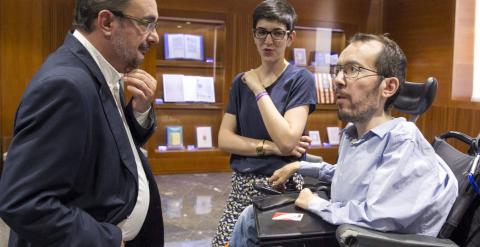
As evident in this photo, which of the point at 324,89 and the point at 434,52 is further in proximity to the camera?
the point at 324,89

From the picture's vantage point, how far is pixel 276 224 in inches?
54.1

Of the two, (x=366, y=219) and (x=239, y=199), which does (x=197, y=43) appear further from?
(x=366, y=219)

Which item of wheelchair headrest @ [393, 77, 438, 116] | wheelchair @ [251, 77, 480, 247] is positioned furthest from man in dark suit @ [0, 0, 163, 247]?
wheelchair headrest @ [393, 77, 438, 116]

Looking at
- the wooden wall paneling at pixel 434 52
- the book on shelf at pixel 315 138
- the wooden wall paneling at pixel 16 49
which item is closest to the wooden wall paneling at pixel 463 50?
the wooden wall paneling at pixel 434 52

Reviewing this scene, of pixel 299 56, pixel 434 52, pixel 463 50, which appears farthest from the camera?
pixel 299 56

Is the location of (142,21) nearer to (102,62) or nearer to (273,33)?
(102,62)

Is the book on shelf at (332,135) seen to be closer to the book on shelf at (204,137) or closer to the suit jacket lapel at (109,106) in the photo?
the book on shelf at (204,137)

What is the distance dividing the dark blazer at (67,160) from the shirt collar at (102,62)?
0.02 metres

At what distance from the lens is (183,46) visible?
5242 millimetres

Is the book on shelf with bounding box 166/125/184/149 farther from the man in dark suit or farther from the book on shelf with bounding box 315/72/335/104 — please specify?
the man in dark suit

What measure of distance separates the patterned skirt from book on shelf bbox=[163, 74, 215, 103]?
358 cm

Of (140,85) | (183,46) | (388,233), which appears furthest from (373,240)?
(183,46)

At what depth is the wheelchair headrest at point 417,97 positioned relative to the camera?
6.56 ft

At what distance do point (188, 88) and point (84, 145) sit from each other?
14.3ft
